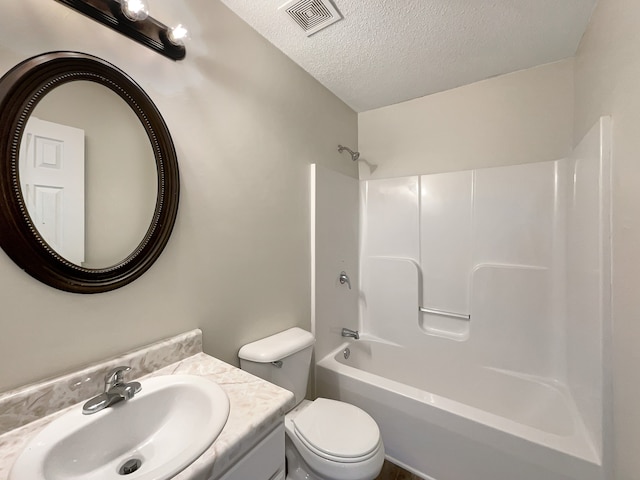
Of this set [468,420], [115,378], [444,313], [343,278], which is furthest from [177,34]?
[444,313]

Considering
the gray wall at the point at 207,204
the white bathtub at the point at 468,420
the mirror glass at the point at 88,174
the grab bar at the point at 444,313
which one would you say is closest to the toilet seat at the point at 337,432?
the white bathtub at the point at 468,420

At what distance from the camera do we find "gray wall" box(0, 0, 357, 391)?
0.77m

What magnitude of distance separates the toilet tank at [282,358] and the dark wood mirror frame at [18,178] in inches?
26.2

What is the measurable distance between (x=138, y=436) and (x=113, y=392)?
0.53ft

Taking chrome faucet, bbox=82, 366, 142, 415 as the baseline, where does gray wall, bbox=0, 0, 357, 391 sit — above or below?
above

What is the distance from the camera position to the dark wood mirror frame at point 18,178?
71 cm

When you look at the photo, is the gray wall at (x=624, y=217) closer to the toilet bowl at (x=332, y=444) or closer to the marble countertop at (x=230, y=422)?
the toilet bowl at (x=332, y=444)

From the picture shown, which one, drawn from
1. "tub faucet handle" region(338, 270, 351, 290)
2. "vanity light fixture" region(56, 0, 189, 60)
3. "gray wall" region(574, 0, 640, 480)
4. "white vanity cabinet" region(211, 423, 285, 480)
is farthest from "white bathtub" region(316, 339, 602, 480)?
"vanity light fixture" region(56, 0, 189, 60)

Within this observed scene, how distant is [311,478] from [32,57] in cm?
192

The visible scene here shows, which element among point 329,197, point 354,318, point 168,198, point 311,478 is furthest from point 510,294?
point 168,198

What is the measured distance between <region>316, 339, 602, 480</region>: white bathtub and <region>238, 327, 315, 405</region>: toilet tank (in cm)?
35

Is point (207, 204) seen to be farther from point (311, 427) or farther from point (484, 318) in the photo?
point (484, 318)

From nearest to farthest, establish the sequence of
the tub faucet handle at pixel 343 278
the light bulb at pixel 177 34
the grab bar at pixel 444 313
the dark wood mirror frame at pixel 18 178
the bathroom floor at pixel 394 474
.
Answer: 1. the dark wood mirror frame at pixel 18 178
2. the light bulb at pixel 177 34
3. the bathroom floor at pixel 394 474
4. the grab bar at pixel 444 313
5. the tub faucet handle at pixel 343 278

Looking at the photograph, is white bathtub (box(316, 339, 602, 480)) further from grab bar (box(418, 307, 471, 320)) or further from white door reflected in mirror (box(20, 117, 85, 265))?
white door reflected in mirror (box(20, 117, 85, 265))
